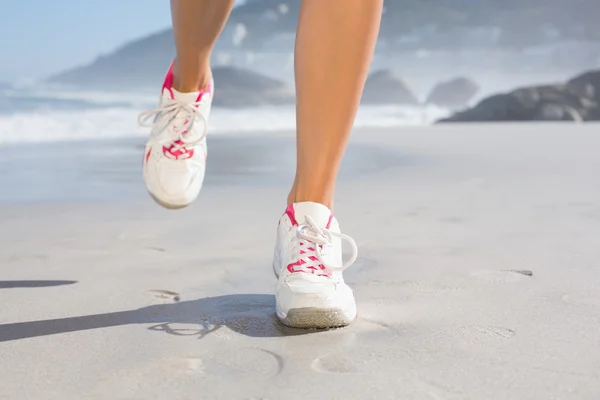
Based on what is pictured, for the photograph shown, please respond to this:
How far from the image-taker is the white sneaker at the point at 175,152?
144 centimetres

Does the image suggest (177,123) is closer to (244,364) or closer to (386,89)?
(244,364)

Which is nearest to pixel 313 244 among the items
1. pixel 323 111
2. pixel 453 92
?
pixel 323 111

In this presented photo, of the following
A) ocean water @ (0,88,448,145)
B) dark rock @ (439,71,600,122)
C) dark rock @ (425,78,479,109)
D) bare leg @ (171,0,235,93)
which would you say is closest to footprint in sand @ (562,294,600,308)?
bare leg @ (171,0,235,93)

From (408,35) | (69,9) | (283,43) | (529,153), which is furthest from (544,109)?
(408,35)

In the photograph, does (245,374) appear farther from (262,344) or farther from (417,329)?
(417,329)

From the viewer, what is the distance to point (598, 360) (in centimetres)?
85

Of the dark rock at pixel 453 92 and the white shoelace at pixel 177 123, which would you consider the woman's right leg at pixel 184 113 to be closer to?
the white shoelace at pixel 177 123

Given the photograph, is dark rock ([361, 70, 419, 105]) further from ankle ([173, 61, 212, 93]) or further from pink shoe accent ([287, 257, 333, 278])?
pink shoe accent ([287, 257, 333, 278])

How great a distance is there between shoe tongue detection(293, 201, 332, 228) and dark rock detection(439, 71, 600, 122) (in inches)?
369

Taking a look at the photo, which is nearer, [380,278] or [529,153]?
[380,278]

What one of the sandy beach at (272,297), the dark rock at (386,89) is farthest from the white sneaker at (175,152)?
the dark rock at (386,89)

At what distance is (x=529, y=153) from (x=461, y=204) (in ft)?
5.54

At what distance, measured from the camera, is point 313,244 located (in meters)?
1.08

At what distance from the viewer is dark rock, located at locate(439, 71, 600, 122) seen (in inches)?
418
